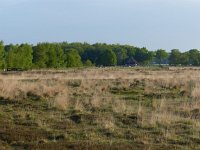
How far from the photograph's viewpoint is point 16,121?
1430cm

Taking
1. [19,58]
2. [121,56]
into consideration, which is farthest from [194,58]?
[19,58]

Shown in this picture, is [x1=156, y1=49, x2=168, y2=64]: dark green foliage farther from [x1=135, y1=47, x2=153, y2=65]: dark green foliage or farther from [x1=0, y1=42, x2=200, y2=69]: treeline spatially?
[x1=135, y1=47, x2=153, y2=65]: dark green foliage

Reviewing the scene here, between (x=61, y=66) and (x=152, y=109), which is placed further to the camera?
(x=61, y=66)

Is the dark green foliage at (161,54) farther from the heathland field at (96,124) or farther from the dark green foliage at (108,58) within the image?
the heathland field at (96,124)

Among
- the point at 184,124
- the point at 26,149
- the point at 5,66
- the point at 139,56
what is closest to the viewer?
the point at 26,149

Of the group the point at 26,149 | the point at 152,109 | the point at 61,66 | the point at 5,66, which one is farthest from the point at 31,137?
the point at 61,66

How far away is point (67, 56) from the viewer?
92.7 metres

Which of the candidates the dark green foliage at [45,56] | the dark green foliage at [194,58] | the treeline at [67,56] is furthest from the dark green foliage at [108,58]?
the dark green foliage at [194,58]

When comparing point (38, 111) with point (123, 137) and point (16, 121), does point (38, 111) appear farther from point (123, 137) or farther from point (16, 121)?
point (123, 137)

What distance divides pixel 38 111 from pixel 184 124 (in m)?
5.24

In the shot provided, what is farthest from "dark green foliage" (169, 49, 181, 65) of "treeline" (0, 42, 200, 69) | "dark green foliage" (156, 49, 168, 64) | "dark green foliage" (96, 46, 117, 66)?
"dark green foliage" (96, 46, 117, 66)

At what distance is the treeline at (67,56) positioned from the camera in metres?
69.4

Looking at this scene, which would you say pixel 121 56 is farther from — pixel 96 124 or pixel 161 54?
pixel 96 124

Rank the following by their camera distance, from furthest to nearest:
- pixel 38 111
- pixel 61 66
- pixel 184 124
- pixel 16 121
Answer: pixel 61 66
pixel 38 111
pixel 16 121
pixel 184 124
